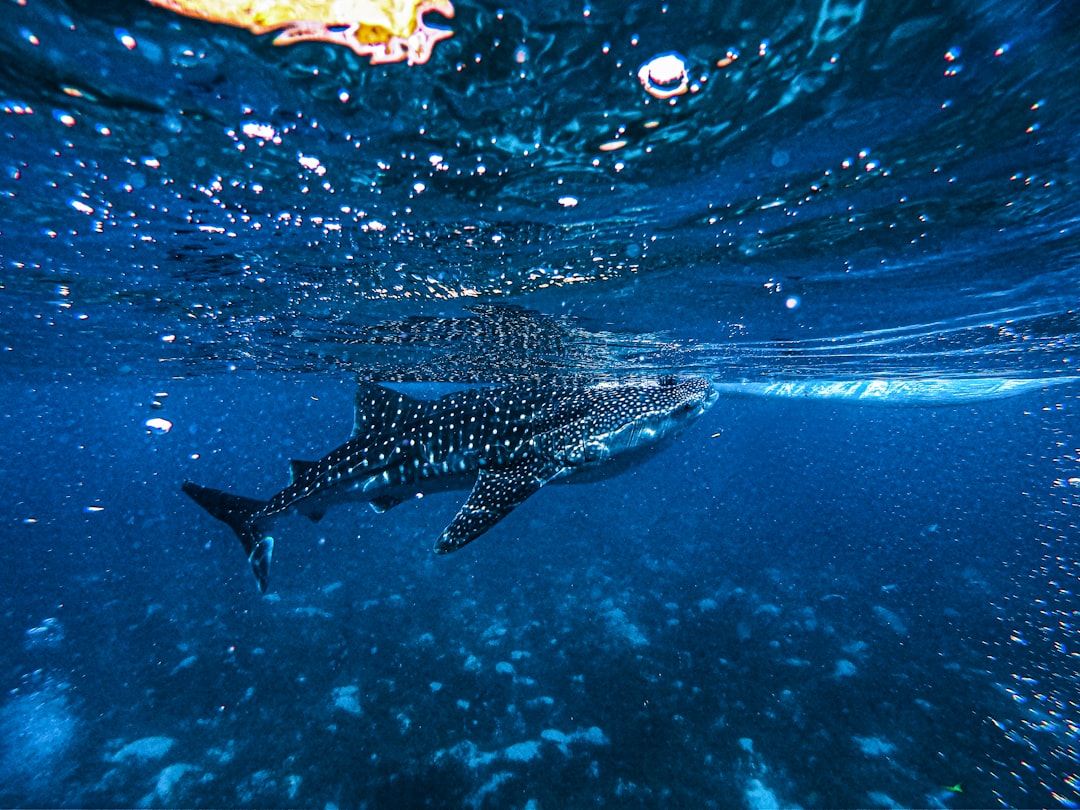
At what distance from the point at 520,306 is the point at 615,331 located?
13.0ft

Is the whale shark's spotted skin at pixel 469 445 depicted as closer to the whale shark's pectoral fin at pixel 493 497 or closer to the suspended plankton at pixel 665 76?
the whale shark's pectoral fin at pixel 493 497

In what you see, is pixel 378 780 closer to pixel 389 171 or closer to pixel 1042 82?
pixel 389 171

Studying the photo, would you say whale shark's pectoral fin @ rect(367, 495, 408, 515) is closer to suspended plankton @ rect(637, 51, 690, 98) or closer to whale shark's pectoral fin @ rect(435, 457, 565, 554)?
whale shark's pectoral fin @ rect(435, 457, 565, 554)

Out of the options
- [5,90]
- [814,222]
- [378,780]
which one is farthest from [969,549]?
[5,90]

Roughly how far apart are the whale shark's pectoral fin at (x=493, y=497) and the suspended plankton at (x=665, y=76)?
15.9ft

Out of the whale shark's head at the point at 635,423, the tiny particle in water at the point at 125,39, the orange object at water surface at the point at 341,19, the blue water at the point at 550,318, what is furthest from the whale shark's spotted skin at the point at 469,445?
the tiny particle in water at the point at 125,39

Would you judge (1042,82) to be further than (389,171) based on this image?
No

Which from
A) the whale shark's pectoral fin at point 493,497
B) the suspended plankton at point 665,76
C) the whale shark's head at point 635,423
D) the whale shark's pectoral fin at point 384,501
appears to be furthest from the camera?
the whale shark's pectoral fin at point 384,501

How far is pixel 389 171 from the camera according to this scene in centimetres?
616

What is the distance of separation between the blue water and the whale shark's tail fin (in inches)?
183

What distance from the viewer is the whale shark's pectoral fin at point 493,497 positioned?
17.4ft

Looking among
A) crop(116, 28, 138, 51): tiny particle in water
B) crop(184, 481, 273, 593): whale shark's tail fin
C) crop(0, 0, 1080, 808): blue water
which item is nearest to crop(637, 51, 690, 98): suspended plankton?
crop(0, 0, 1080, 808): blue water

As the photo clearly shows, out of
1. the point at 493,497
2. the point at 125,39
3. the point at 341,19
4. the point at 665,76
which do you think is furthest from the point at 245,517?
the point at 665,76

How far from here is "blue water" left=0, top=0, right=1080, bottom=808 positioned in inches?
177
